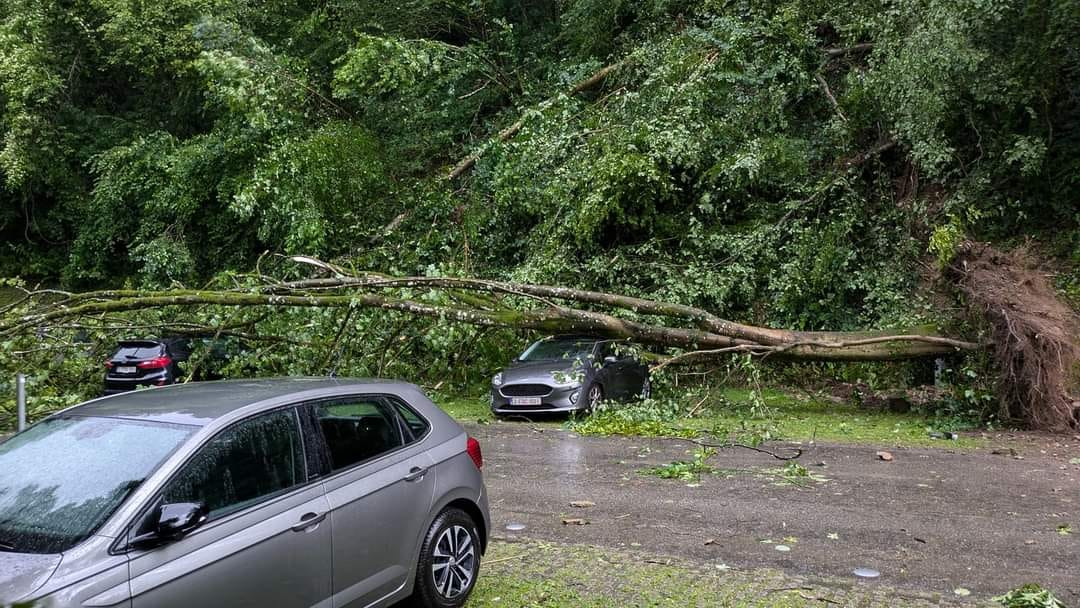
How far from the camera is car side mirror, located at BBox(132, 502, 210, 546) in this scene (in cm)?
366

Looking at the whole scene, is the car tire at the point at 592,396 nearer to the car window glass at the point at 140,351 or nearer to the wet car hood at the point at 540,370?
the wet car hood at the point at 540,370

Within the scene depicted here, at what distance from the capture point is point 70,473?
407 centimetres

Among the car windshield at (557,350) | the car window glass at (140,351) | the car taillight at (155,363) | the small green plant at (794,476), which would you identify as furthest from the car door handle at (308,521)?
the car window glass at (140,351)

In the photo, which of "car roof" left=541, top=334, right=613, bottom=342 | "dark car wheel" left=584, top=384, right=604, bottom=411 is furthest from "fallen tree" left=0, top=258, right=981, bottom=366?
"dark car wheel" left=584, top=384, right=604, bottom=411

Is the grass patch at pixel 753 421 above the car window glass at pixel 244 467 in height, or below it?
below

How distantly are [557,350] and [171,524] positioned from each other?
35.1 feet

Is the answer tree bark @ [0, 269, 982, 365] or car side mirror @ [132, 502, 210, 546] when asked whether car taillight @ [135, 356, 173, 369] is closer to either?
tree bark @ [0, 269, 982, 365]

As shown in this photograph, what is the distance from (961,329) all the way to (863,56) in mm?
8080

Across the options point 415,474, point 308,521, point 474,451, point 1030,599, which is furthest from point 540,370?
point 308,521

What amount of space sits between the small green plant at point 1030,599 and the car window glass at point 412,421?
3649 mm

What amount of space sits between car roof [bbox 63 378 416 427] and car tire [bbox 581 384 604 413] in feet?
26.9

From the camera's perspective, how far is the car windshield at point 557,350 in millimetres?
13914

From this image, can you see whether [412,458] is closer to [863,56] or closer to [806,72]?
[806,72]

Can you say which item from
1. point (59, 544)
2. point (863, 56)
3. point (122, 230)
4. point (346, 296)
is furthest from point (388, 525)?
point (122, 230)
